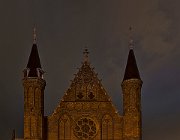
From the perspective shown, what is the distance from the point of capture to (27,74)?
56688 mm

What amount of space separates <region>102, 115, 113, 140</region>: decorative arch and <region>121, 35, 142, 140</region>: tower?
138 cm

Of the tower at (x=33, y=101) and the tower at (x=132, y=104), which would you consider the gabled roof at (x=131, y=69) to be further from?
the tower at (x=33, y=101)

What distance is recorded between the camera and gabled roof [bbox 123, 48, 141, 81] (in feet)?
186

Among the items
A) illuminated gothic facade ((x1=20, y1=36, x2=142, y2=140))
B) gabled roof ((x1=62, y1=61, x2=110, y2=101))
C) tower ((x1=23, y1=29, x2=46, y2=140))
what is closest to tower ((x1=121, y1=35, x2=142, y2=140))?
illuminated gothic facade ((x1=20, y1=36, x2=142, y2=140))

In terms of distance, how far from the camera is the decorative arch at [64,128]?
2162 inches

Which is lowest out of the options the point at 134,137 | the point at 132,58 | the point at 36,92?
the point at 134,137

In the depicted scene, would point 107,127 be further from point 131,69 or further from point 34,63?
point 34,63

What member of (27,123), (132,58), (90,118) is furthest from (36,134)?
(132,58)

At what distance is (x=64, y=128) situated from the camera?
55156 mm

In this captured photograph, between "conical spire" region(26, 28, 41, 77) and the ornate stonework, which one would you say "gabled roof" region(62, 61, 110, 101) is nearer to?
the ornate stonework

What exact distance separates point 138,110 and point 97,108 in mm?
4057

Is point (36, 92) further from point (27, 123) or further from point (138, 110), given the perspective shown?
point (138, 110)

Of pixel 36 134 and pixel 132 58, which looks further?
pixel 132 58

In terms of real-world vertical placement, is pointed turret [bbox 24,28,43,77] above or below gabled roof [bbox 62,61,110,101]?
above
